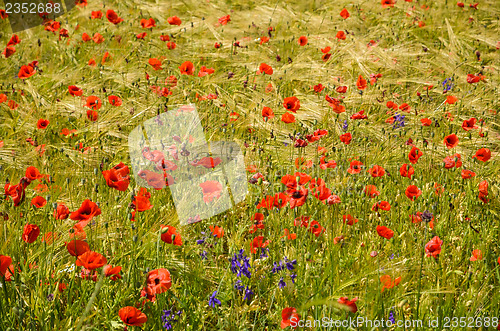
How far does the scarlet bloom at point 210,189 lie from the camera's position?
1770mm

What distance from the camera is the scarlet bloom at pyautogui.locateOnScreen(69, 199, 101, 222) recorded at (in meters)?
1.30

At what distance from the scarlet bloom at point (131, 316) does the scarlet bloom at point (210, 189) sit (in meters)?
0.70

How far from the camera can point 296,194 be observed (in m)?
1.50

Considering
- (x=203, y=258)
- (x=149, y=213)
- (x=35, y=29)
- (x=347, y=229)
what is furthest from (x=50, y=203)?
(x=35, y=29)

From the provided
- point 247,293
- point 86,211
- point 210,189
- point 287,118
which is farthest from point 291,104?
point 86,211

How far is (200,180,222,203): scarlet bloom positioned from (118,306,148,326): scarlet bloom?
70cm

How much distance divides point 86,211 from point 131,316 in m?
0.39

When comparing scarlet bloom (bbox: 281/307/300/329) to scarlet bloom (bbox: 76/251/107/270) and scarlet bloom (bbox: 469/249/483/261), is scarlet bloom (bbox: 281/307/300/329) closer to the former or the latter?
scarlet bloom (bbox: 76/251/107/270)

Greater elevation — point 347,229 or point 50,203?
point 50,203

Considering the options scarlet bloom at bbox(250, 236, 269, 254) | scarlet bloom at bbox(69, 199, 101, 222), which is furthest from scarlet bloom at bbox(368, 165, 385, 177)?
scarlet bloom at bbox(69, 199, 101, 222)

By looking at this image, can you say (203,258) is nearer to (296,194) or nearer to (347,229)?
(296,194)

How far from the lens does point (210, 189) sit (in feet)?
5.85

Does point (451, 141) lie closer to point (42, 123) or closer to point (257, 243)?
point (257, 243)

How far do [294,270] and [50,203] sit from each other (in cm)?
105
